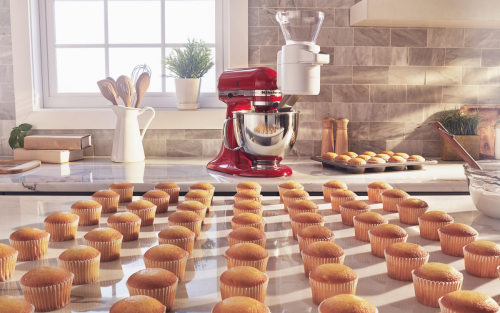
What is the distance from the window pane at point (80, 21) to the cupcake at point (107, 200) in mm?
1573

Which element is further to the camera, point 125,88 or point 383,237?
point 125,88

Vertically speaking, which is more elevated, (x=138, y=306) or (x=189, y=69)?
(x=189, y=69)

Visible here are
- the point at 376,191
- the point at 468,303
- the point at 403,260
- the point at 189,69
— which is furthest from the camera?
the point at 189,69

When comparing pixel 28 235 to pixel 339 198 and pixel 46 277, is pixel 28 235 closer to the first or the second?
pixel 46 277

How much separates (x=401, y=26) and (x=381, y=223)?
1.67 meters

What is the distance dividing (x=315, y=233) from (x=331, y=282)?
0.25 meters

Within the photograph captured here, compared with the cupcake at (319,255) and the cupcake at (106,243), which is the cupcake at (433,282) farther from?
the cupcake at (106,243)

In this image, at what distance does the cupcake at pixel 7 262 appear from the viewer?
34.9 inches

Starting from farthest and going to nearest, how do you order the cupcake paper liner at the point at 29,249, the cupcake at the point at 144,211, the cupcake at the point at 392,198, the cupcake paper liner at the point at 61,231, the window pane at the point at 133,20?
1. the window pane at the point at 133,20
2. the cupcake at the point at 392,198
3. the cupcake at the point at 144,211
4. the cupcake paper liner at the point at 61,231
5. the cupcake paper liner at the point at 29,249

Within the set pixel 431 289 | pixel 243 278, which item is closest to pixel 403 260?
pixel 431 289

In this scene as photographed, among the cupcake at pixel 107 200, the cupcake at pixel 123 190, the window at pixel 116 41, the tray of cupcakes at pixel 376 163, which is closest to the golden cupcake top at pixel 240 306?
the cupcake at pixel 107 200

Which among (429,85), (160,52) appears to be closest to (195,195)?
(160,52)

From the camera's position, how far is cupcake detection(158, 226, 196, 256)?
103cm

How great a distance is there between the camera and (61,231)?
44.1 inches
